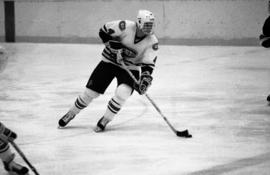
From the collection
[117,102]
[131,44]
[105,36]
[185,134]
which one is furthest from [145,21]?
[185,134]

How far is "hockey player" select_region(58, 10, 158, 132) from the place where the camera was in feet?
16.2

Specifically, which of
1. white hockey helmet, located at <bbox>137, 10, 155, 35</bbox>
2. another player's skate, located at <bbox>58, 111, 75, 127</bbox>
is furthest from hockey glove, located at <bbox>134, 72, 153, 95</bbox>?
another player's skate, located at <bbox>58, 111, 75, 127</bbox>

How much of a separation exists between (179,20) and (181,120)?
567 cm

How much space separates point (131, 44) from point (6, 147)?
1.77 m

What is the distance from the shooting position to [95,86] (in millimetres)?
5012

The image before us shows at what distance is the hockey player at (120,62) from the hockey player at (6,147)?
4.69ft

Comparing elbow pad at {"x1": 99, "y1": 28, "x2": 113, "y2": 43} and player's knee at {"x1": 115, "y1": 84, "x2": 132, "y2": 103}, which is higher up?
elbow pad at {"x1": 99, "y1": 28, "x2": 113, "y2": 43}

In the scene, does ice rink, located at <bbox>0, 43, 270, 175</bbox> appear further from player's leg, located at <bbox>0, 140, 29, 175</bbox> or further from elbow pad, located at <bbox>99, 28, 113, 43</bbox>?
elbow pad, located at <bbox>99, 28, 113, 43</bbox>

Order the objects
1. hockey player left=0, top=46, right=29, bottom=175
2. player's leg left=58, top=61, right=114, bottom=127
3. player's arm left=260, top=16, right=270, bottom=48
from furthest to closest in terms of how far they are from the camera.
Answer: player's arm left=260, top=16, right=270, bottom=48 → player's leg left=58, top=61, right=114, bottom=127 → hockey player left=0, top=46, right=29, bottom=175

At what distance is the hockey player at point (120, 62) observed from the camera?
16.2 ft

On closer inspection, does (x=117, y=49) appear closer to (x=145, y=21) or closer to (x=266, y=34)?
(x=145, y=21)

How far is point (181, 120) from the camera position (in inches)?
215

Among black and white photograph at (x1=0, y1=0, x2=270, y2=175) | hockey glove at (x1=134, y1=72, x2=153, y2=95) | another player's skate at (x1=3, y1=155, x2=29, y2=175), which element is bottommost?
black and white photograph at (x1=0, y1=0, x2=270, y2=175)

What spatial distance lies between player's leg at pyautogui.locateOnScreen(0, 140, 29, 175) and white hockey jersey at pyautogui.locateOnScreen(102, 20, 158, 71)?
1.66 metres
